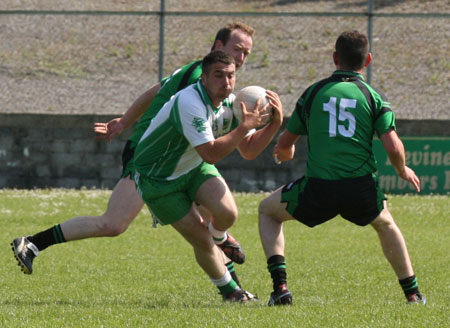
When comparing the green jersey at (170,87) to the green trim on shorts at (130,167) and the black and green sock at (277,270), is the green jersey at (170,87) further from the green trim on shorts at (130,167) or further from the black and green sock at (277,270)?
the black and green sock at (277,270)

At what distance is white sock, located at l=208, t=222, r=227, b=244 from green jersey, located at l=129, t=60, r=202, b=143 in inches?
40.3

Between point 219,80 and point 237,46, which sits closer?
point 219,80

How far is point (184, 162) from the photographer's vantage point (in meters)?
6.84

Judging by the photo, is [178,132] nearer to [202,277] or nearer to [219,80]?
[219,80]

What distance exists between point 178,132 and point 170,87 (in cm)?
102

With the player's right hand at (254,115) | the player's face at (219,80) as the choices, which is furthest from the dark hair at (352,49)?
the player's face at (219,80)

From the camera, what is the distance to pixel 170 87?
768cm

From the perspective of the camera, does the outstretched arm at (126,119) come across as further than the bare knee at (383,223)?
Yes

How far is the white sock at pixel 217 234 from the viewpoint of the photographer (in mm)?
7293

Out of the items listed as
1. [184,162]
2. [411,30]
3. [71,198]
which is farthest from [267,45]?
[184,162]

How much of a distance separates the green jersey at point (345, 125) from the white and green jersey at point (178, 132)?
66 cm

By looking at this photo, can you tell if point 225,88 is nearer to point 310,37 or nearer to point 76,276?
point 76,276

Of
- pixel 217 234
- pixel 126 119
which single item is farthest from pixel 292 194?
pixel 126 119

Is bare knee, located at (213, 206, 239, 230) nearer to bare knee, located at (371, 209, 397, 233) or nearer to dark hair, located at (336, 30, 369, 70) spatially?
bare knee, located at (371, 209, 397, 233)
